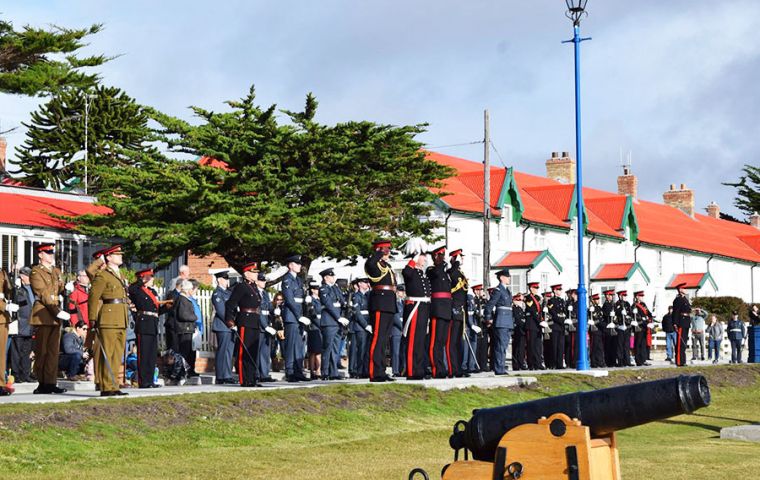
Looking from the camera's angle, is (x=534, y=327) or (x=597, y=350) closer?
(x=534, y=327)

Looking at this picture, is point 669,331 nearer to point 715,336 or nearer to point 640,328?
point 640,328

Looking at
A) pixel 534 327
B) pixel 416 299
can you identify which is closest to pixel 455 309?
pixel 416 299

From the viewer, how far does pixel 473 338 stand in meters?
25.5

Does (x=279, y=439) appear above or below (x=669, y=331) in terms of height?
below

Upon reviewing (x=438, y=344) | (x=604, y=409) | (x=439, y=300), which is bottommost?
(x=604, y=409)

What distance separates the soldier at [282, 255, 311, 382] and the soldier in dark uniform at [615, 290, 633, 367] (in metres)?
12.4

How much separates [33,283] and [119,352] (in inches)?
60.6

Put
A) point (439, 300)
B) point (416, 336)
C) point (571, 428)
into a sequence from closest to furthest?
point (571, 428), point (416, 336), point (439, 300)

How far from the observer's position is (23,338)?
770 inches

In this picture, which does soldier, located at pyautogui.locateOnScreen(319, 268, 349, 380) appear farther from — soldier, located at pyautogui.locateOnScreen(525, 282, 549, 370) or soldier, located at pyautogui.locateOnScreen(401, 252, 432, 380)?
soldier, located at pyautogui.locateOnScreen(525, 282, 549, 370)

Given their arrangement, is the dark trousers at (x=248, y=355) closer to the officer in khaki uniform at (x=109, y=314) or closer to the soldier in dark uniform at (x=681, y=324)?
the officer in khaki uniform at (x=109, y=314)

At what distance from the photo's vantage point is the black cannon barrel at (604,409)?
733 cm

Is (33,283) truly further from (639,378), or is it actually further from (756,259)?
(756,259)

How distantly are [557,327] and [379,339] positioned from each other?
10774 mm
